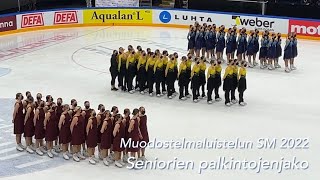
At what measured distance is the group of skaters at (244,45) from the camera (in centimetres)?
2172

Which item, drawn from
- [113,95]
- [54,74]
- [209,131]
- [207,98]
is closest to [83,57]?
[54,74]

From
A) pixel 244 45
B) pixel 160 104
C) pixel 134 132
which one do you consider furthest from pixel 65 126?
pixel 244 45

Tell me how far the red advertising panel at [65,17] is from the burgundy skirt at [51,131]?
16.3m

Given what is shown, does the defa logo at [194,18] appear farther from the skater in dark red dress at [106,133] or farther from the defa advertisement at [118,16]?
the skater in dark red dress at [106,133]

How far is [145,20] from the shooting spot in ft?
99.6

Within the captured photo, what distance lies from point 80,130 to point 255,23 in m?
15.8

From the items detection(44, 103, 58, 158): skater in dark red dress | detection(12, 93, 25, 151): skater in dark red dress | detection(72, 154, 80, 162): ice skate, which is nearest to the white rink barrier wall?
detection(12, 93, 25, 151): skater in dark red dress

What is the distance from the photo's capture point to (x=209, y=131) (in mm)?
16281

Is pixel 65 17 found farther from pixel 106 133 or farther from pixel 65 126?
pixel 106 133

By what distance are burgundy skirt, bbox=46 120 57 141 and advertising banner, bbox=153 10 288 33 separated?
1568 cm

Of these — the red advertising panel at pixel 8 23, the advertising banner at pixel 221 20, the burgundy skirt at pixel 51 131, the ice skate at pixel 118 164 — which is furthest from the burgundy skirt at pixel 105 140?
the red advertising panel at pixel 8 23

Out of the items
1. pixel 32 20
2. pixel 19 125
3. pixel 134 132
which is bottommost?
pixel 19 125

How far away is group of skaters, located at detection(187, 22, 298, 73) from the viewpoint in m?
21.7

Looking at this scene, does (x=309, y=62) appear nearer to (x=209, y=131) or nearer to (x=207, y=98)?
(x=207, y=98)
